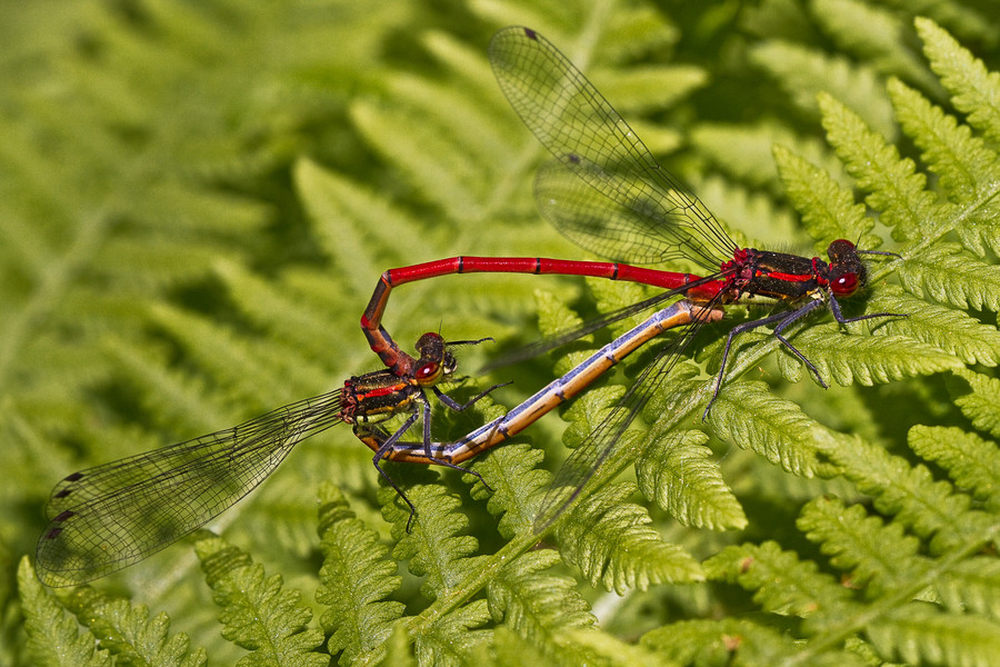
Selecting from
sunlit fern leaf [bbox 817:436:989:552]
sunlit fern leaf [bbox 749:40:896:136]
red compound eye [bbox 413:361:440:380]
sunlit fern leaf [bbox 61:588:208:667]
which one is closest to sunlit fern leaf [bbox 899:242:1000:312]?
sunlit fern leaf [bbox 817:436:989:552]

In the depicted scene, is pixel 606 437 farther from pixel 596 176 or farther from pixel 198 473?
pixel 198 473

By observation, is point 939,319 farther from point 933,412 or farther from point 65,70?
point 65,70

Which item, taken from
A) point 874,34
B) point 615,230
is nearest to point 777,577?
point 615,230

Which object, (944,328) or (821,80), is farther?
(821,80)

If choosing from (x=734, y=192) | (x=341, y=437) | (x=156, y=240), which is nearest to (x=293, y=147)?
(x=156, y=240)

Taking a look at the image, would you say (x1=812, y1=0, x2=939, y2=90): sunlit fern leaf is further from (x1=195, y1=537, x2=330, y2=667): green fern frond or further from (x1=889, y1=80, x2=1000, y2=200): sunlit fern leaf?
(x1=195, y1=537, x2=330, y2=667): green fern frond

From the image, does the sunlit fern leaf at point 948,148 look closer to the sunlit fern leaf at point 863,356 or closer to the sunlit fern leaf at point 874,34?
the sunlit fern leaf at point 863,356

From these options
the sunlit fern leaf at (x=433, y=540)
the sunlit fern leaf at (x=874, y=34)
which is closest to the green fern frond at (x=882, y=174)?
the sunlit fern leaf at (x=874, y=34)
